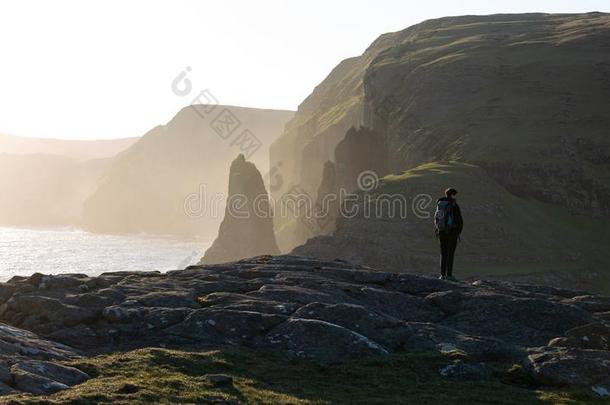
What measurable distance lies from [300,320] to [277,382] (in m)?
5.10

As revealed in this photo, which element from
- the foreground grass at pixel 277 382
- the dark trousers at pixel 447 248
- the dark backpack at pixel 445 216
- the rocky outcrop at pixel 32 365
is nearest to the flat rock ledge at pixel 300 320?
the rocky outcrop at pixel 32 365

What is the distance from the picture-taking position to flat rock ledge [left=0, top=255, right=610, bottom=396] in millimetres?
24859

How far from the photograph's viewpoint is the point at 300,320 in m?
28.5

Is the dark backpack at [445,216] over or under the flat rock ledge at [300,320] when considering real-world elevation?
over

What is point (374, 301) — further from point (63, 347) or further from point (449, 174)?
point (449, 174)

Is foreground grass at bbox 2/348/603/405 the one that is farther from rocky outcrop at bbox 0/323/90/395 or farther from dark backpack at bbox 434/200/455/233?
dark backpack at bbox 434/200/455/233

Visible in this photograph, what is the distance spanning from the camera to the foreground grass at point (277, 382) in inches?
816

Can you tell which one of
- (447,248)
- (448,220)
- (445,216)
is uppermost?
(445,216)

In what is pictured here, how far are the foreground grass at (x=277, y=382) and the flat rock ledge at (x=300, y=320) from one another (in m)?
1.01

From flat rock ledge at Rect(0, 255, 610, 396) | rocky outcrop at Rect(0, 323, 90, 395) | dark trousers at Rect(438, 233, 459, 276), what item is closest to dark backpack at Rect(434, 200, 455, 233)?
dark trousers at Rect(438, 233, 459, 276)

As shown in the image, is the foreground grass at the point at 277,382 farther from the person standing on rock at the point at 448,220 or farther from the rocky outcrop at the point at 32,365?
the person standing on rock at the point at 448,220

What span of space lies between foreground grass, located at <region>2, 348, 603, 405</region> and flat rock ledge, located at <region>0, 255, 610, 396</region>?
1006mm

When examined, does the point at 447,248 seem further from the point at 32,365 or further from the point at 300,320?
the point at 32,365

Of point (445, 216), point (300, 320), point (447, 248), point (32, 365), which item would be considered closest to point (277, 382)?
point (300, 320)
